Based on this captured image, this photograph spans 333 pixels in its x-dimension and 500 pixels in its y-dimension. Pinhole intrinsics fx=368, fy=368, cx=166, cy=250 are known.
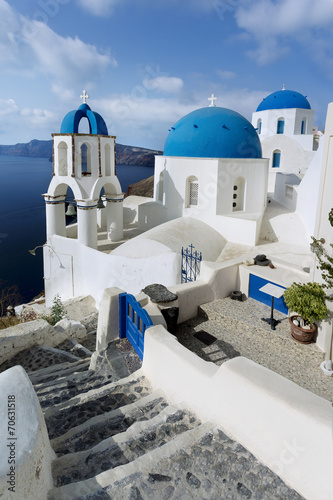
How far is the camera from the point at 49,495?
274 cm

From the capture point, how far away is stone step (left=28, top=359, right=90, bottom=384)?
6.10m

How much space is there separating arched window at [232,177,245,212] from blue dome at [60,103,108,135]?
5629 millimetres

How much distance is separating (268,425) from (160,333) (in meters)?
1.96

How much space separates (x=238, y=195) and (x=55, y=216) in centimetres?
762

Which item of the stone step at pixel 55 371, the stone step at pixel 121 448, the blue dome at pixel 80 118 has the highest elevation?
the blue dome at pixel 80 118

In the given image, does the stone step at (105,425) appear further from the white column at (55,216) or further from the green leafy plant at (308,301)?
the white column at (55,216)

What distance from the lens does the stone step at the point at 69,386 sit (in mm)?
5023

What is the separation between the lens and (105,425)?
156 inches

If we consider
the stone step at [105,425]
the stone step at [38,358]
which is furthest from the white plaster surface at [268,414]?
the stone step at [38,358]

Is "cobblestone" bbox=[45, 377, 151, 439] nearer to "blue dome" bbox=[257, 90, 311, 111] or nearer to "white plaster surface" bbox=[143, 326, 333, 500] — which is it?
"white plaster surface" bbox=[143, 326, 333, 500]

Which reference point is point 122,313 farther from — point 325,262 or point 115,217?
point 115,217

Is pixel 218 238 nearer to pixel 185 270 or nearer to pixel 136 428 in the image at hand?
pixel 185 270

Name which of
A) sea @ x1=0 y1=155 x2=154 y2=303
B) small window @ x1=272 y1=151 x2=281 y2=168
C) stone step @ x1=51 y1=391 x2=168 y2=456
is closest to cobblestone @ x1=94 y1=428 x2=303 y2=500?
stone step @ x1=51 y1=391 x2=168 y2=456

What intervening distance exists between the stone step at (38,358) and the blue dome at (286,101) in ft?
76.8
